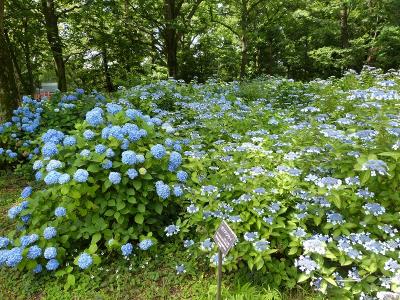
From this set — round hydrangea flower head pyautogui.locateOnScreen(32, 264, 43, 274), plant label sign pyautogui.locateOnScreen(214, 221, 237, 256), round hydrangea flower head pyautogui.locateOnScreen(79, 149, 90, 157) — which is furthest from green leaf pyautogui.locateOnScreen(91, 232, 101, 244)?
plant label sign pyautogui.locateOnScreen(214, 221, 237, 256)

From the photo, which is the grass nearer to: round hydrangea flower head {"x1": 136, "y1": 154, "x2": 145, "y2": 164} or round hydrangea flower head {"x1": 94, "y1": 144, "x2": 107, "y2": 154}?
round hydrangea flower head {"x1": 136, "y1": 154, "x2": 145, "y2": 164}

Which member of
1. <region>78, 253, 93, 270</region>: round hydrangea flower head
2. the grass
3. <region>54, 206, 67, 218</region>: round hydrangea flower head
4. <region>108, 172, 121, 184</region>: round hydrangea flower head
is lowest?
the grass

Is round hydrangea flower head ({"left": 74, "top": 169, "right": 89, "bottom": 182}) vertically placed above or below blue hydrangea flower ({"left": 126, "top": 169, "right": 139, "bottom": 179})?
above

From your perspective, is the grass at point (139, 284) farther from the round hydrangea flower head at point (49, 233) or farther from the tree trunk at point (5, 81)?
the tree trunk at point (5, 81)

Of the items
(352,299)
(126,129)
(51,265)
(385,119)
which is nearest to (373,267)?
(352,299)

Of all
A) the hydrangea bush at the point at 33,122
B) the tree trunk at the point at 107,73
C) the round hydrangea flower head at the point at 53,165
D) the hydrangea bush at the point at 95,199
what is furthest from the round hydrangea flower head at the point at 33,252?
the tree trunk at the point at 107,73

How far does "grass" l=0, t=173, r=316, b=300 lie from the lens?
266cm

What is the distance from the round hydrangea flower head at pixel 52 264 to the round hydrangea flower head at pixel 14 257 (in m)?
0.23

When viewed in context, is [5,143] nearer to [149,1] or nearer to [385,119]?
[385,119]

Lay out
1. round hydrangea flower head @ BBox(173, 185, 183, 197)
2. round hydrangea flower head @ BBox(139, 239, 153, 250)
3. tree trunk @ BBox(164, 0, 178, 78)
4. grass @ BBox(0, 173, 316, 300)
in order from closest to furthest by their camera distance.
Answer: grass @ BBox(0, 173, 316, 300), round hydrangea flower head @ BBox(139, 239, 153, 250), round hydrangea flower head @ BBox(173, 185, 183, 197), tree trunk @ BBox(164, 0, 178, 78)

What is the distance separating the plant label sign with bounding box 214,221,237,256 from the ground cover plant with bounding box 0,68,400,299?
45cm

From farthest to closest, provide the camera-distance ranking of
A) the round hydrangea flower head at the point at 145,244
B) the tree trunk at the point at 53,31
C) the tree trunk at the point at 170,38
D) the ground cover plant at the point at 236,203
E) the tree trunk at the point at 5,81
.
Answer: the tree trunk at the point at 170,38 < the tree trunk at the point at 53,31 < the tree trunk at the point at 5,81 < the round hydrangea flower head at the point at 145,244 < the ground cover plant at the point at 236,203

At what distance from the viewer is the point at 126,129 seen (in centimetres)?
309

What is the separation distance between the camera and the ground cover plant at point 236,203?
2455mm
